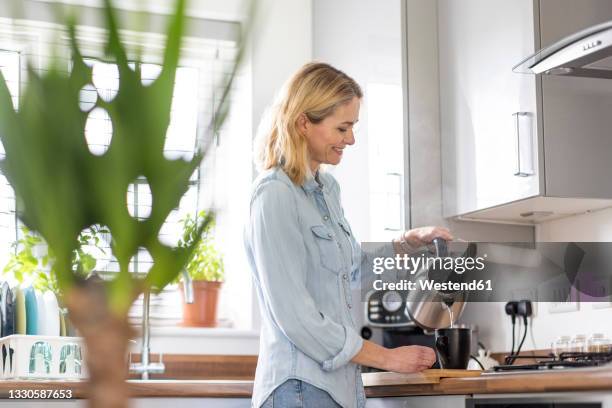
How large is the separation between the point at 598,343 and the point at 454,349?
1.33 feet

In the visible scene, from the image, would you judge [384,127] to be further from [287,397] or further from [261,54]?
[287,397]

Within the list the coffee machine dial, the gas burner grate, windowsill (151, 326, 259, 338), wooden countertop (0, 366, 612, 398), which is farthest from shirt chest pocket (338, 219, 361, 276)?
windowsill (151, 326, 259, 338)

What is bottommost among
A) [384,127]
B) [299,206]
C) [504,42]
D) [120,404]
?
[120,404]

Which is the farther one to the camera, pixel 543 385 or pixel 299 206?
pixel 299 206

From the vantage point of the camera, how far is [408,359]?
5.61ft

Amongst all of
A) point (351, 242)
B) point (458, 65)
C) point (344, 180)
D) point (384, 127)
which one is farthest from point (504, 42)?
point (351, 242)

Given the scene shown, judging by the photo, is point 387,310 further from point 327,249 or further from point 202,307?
point 327,249

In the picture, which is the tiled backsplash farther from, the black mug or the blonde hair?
the blonde hair

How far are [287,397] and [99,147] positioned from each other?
1.36 meters

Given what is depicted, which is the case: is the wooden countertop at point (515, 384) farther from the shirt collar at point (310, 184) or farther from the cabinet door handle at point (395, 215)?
the cabinet door handle at point (395, 215)

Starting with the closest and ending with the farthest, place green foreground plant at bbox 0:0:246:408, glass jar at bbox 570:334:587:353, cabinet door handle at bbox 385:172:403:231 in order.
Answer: green foreground plant at bbox 0:0:246:408
glass jar at bbox 570:334:587:353
cabinet door handle at bbox 385:172:403:231

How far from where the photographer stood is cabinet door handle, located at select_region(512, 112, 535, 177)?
2.34 meters

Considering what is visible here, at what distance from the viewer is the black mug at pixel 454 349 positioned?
1.96 metres

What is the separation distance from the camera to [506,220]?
8.57 ft
